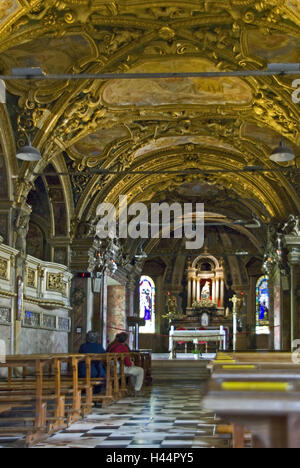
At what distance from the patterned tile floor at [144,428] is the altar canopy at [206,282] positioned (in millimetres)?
22383

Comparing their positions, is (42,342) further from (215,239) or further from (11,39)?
(215,239)

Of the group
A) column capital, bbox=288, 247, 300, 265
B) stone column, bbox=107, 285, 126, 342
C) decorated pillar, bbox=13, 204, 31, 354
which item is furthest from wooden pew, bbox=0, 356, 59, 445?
stone column, bbox=107, 285, 126, 342

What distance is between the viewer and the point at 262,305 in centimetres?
3431

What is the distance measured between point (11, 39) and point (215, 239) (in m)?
24.2

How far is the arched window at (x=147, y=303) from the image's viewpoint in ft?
114

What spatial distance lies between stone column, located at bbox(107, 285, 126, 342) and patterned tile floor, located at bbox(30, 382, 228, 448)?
628 inches

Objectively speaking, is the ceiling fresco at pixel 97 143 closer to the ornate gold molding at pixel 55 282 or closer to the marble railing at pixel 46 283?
the marble railing at pixel 46 283

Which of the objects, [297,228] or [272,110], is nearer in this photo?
[272,110]

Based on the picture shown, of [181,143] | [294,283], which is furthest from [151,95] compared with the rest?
[294,283]

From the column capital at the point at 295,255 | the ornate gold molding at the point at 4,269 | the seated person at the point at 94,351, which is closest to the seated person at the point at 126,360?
the seated person at the point at 94,351

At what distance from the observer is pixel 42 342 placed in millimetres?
18578

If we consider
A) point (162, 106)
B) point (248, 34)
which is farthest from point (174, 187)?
point (248, 34)

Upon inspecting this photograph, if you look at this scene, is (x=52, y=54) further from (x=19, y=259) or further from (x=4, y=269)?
(x=19, y=259)
